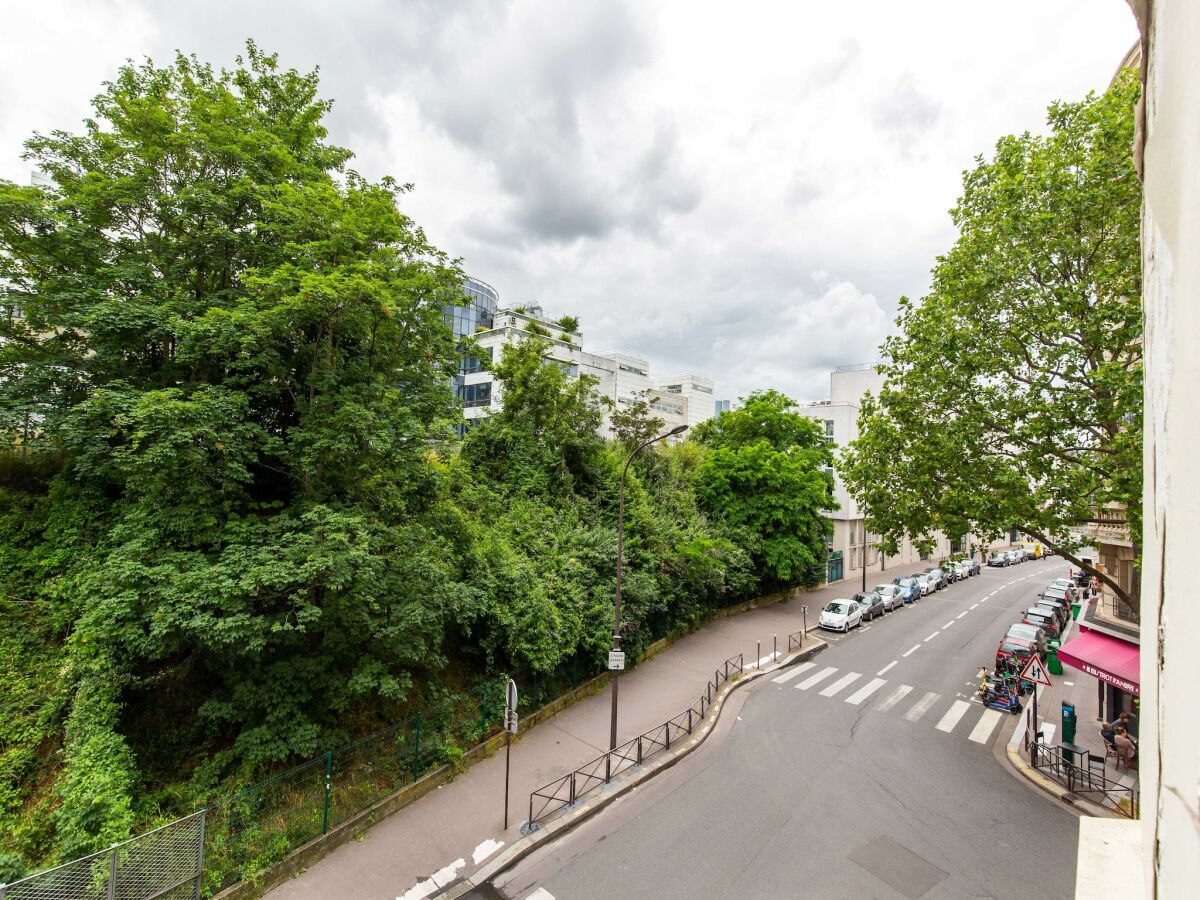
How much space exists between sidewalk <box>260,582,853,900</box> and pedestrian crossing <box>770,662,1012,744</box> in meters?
2.15

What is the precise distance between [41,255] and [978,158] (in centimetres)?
2080

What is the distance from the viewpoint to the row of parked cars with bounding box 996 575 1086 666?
18.7 meters

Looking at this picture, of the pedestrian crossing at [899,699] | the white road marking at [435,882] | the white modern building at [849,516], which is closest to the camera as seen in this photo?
the white road marking at [435,882]

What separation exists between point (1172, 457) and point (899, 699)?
18845mm

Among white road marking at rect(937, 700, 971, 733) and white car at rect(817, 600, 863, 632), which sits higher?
white car at rect(817, 600, 863, 632)

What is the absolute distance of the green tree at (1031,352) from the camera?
10523mm

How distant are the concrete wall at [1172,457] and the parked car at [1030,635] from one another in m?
23.4

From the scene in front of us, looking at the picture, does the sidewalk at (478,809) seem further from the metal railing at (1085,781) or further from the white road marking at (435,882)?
the metal railing at (1085,781)

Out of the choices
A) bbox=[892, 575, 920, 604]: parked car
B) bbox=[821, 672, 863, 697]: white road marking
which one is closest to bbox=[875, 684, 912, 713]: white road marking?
bbox=[821, 672, 863, 697]: white road marking

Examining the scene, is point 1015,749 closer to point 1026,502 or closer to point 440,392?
point 1026,502

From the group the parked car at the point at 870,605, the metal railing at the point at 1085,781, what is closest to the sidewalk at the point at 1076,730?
the metal railing at the point at 1085,781

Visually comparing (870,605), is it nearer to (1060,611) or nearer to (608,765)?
(1060,611)

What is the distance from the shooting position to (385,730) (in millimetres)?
10602

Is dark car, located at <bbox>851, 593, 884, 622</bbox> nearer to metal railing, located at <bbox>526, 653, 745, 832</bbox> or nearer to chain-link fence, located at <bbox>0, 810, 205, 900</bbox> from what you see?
metal railing, located at <bbox>526, 653, 745, 832</bbox>
